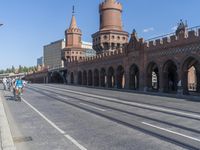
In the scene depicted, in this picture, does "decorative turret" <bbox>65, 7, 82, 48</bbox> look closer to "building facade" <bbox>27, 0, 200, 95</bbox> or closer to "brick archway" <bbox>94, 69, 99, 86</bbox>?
"building facade" <bbox>27, 0, 200, 95</bbox>

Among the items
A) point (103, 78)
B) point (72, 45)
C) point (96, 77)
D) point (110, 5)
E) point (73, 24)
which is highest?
point (110, 5)

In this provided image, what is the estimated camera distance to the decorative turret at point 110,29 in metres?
54.3

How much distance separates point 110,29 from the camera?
177 feet

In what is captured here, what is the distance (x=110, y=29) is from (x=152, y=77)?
1536cm

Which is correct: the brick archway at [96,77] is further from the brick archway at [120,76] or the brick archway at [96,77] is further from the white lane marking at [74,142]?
the white lane marking at [74,142]

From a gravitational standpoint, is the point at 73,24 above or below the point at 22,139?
above

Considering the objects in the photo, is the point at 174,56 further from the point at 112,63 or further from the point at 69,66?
the point at 69,66

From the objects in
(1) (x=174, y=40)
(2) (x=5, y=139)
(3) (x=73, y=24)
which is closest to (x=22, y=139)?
(2) (x=5, y=139)

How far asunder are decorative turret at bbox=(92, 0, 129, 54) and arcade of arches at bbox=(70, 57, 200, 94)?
6.18 meters

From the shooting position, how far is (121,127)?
10.0m

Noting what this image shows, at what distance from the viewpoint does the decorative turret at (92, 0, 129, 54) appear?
178 ft

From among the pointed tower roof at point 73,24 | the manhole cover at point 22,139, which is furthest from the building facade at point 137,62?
the manhole cover at point 22,139

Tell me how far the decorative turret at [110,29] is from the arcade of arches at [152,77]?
618 centimetres

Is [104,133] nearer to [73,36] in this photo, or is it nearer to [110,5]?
[110,5]
